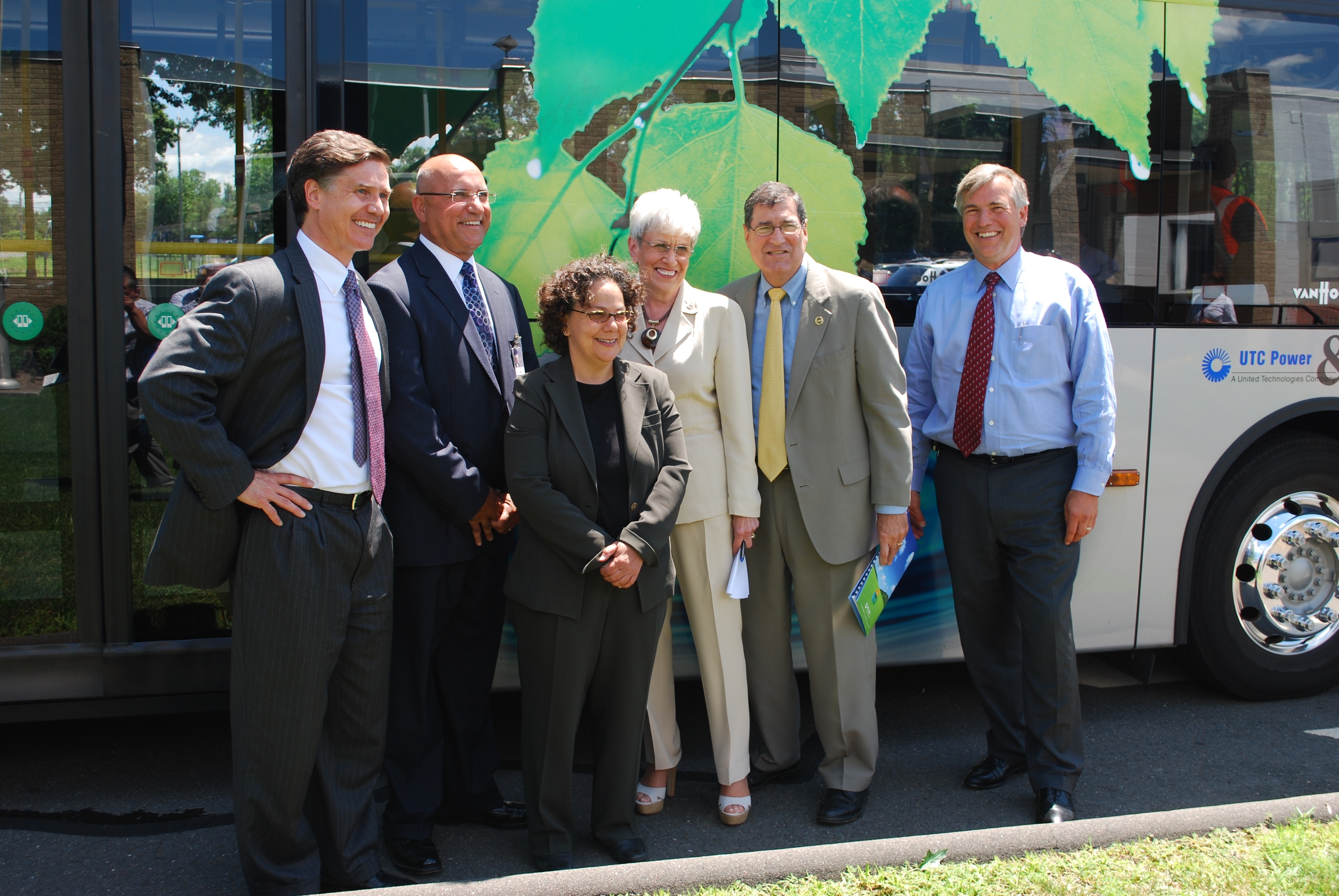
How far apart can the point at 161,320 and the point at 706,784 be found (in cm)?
252

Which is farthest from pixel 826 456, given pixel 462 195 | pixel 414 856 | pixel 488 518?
pixel 414 856

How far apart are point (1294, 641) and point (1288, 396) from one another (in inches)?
43.4

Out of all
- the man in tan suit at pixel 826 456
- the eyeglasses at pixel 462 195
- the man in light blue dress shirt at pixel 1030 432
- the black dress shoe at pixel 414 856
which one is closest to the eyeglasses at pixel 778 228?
the man in tan suit at pixel 826 456

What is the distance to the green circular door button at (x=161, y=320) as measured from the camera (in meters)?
3.51

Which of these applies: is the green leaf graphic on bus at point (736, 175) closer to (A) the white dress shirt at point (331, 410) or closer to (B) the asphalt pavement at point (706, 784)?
(A) the white dress shirt at point (331, 410)

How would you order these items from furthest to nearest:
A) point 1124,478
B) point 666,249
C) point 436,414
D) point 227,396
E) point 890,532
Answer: point 1124,478
point 890,532
point 666,249
point 436,414
point 227,396

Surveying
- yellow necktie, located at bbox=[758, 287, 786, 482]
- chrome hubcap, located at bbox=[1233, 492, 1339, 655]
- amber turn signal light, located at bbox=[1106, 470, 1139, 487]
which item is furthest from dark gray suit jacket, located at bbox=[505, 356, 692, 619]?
chrome hubcap, located at bbox=[1233, 492, 1339, 655]


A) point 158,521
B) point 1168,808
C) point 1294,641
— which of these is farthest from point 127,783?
point 1294,641

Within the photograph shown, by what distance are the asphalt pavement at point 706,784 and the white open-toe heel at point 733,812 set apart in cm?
2

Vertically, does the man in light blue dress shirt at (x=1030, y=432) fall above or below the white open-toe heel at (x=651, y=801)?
above

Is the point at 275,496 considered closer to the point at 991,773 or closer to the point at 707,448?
the point at 707,448

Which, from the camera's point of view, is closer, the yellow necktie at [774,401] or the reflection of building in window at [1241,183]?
the yellow necktie at [774,401]

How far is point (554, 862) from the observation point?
3.15 m

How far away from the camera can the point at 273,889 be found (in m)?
2.89
